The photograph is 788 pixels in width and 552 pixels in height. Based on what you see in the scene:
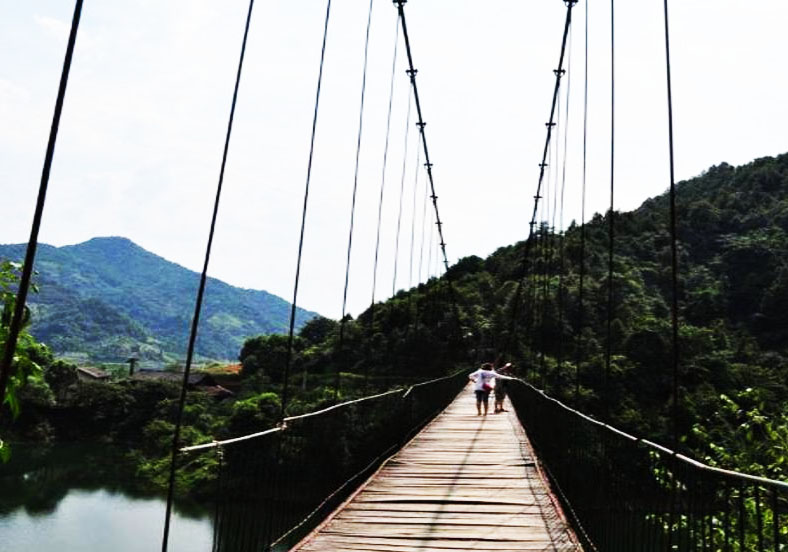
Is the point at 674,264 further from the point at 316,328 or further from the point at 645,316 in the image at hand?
the point at 316,328

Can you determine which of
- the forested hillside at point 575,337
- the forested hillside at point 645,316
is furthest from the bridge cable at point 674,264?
the forested hillside at point 575,337

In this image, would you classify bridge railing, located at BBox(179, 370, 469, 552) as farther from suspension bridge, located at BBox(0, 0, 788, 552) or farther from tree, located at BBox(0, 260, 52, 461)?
tree, located at BBox(0, 260, 52, 461)

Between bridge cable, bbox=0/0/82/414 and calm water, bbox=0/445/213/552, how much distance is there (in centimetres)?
3535

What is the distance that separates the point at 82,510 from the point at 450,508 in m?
43.7

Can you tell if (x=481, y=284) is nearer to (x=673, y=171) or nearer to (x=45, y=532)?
(x=45, y=532)

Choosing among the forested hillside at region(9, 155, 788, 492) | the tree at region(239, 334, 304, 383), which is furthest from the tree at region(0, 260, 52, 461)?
the tree at region(239, 334, 304, 383)

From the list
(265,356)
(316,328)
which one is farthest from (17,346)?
(265,356)

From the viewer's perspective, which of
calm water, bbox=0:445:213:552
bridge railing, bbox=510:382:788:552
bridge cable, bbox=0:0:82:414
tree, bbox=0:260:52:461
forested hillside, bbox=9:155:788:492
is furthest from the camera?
calm water, bbox=0:445:213:552

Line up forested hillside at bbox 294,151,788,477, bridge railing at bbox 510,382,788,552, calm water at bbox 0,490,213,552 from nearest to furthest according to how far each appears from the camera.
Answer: bridge railing at bbox 510,382,788,552
forested hillside at bbox 294,151,788,477
calm water at bbox 0,490,213,552

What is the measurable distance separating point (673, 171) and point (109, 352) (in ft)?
570

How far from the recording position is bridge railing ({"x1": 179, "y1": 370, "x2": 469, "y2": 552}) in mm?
3150

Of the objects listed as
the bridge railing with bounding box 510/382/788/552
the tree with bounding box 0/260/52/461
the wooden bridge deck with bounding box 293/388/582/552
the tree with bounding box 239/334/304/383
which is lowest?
the wooden bridge deck with bounding box 293/388/582/552

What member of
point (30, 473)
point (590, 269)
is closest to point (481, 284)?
point (590, 269)

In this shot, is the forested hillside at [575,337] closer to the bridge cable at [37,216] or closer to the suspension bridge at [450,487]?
the suspension bridge at [450,487]
